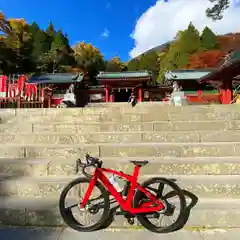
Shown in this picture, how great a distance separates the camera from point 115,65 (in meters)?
56.0

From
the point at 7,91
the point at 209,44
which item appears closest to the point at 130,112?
the point at 7,91

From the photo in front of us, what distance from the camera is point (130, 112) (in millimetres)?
5871

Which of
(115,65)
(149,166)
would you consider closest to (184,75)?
(149,166)

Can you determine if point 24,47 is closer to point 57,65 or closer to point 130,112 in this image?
point 57,65

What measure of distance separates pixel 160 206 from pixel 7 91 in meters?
6.39

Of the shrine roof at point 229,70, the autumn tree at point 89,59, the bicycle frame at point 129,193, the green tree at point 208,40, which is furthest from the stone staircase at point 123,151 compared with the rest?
the green tree at point 208,40

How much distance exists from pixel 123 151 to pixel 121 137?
59cm

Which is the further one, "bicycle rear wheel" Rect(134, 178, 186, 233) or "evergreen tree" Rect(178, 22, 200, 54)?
"evergreen tree" Rect(178, 22, 200, 54)

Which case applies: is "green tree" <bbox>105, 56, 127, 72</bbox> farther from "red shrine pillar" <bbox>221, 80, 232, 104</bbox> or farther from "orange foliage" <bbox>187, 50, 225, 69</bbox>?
"red shrine pillar" <bbox>221, 80, 232, 104</bbox>

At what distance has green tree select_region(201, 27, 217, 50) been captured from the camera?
46.0 m

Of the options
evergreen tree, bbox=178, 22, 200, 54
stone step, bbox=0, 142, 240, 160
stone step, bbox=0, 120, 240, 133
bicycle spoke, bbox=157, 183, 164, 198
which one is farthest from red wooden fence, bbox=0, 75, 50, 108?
evergreen tree, bbox=178, 22, 200, 54

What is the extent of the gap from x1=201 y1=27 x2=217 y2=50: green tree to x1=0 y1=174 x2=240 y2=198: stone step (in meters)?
45.4

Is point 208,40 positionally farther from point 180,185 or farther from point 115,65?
point 180,185

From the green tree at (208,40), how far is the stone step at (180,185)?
1787 inches
